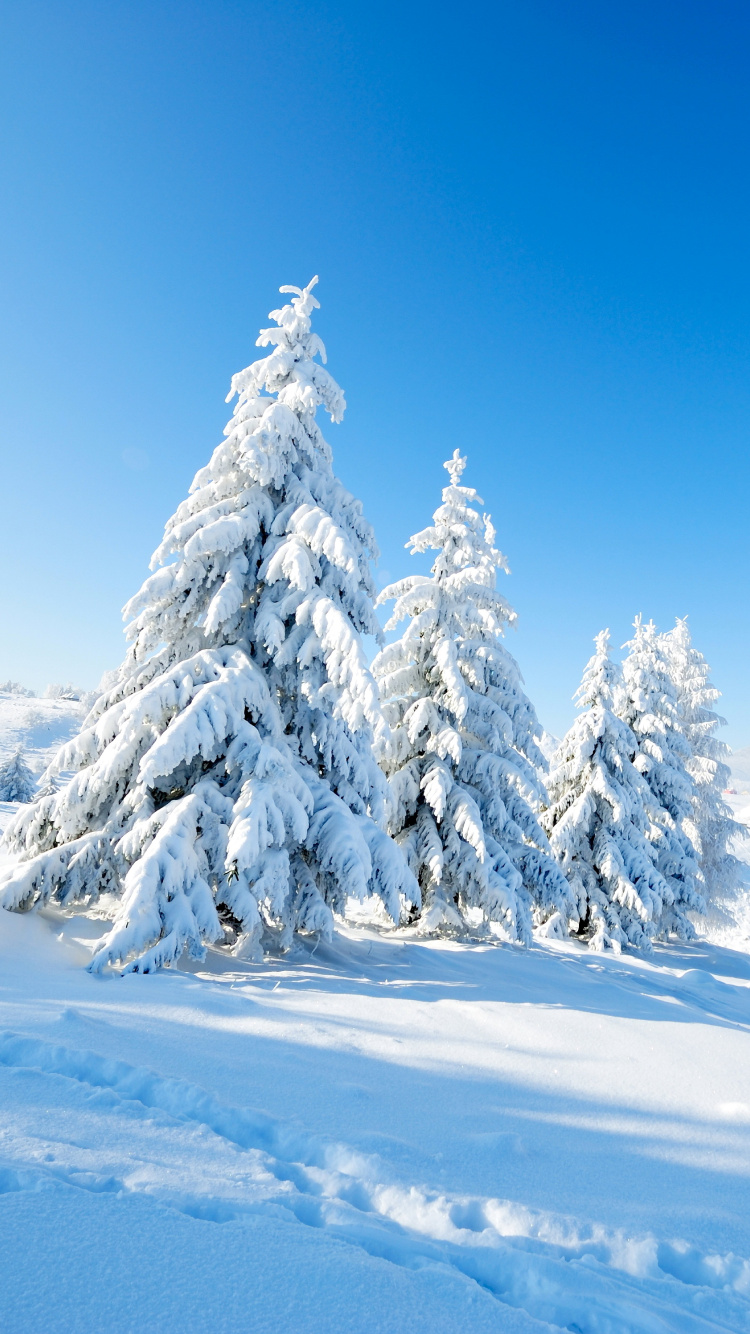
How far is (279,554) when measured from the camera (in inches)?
317

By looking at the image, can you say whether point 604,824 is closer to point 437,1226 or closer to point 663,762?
point 663,762

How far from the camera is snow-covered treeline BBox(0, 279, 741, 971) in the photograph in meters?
7.05

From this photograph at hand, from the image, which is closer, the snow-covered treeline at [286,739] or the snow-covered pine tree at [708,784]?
the snow-covered treeline at [286,739]

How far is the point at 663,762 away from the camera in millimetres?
20703

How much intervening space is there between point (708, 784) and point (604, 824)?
29.6ft

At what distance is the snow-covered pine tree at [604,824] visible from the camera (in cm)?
1717

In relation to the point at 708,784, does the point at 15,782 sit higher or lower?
lower

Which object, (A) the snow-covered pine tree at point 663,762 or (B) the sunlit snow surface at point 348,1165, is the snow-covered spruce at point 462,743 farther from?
(A) the snow-covered pine tree at point 663,762

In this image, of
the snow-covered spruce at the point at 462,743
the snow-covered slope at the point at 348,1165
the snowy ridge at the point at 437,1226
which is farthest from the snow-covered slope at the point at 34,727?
the snowy ridge at the point at 437,1226

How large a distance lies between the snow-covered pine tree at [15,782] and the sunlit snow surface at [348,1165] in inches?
1453

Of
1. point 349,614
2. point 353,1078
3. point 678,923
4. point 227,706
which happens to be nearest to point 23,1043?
point 353,1078

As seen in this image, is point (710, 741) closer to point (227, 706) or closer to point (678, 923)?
point (678, 923)

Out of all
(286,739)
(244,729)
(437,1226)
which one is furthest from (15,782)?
(437,1226)

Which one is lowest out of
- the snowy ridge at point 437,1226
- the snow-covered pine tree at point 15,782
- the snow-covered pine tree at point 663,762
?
the snowy ridge at point 437,1226
